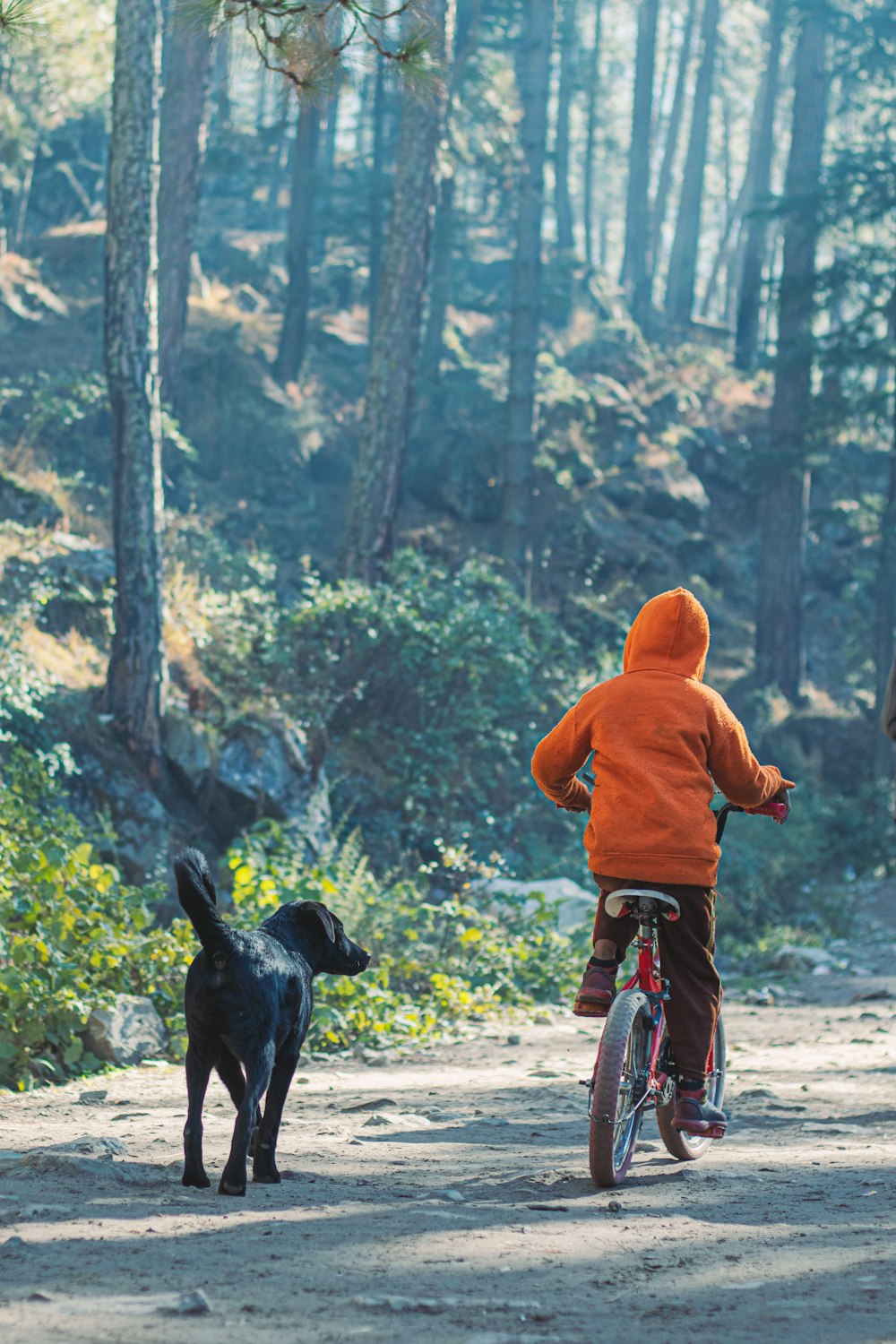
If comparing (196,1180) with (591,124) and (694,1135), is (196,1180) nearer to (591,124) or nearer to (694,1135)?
(694,1135)

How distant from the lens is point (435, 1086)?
22.6ft

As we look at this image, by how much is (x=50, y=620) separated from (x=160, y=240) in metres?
8.99

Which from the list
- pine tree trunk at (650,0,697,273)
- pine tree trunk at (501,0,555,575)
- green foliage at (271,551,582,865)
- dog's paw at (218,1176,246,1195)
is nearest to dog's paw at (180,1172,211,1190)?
dog's paw at (218,1176,246,1195)

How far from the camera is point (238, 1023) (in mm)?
4066

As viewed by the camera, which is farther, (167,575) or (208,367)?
(208,367)

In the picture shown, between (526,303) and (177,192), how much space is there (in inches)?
249

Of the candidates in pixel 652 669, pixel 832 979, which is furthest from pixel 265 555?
pixel 652 669

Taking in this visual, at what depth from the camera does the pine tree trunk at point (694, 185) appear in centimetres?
3700

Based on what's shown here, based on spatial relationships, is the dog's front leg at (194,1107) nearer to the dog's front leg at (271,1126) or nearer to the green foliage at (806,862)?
the dog's front leg at (271,1126)

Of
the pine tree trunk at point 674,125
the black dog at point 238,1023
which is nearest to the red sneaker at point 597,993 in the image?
the black dog at point 238,1023

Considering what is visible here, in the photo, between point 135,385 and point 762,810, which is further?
point 135,385

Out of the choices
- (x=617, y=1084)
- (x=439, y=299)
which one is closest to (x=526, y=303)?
(x=439, y=299)

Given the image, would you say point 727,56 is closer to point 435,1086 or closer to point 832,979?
point 832,979

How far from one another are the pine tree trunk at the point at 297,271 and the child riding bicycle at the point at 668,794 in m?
22.1
